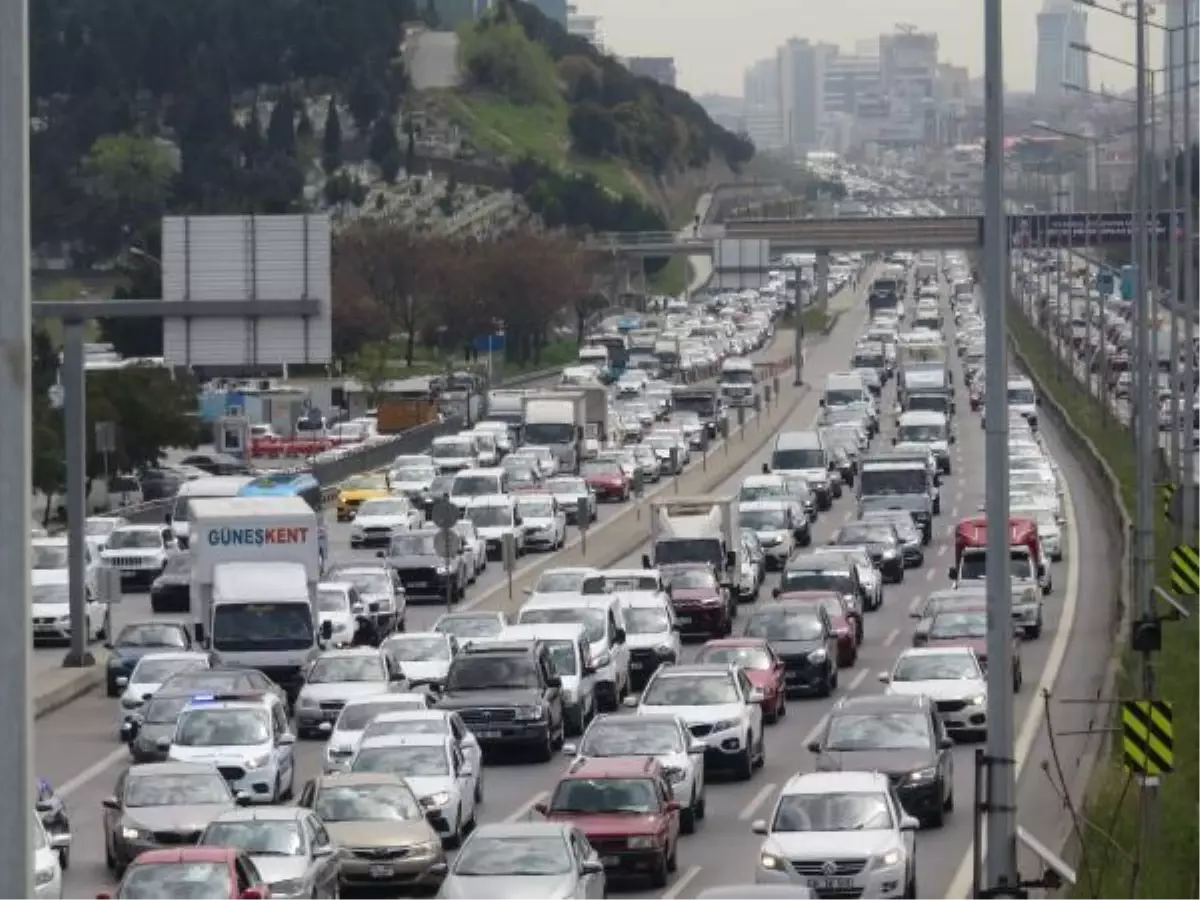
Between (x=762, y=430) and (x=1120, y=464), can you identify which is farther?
(x=762, y=430)

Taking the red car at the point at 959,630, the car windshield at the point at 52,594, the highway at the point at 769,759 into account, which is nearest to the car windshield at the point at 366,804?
the highway at the point at 769,759

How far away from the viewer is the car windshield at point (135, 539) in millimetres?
60969

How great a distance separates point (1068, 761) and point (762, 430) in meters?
67.9

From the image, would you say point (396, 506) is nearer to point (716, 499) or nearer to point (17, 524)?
point (716, 499)

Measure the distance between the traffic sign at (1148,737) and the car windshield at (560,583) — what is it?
24.6 metres

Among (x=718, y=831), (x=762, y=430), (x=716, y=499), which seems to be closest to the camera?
(x=718, y=831)

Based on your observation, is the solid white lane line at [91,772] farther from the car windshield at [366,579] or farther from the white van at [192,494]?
the white van at [192,494]

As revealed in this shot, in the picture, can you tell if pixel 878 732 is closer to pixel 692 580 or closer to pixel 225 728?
pixel 225 728

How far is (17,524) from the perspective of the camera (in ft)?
29.0

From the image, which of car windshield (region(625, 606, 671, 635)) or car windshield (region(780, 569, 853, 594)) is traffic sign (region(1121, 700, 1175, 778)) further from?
car windshield (region(780, 569, 853, 594))

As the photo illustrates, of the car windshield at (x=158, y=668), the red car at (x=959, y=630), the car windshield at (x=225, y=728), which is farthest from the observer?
the red car at (x=959, y=630)

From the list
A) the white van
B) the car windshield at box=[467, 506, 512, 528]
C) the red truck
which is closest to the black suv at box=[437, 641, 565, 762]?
the red truck

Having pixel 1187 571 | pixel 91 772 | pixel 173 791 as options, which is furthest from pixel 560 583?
pixel 173 791

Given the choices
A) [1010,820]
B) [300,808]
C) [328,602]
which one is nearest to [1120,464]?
[328,602]
